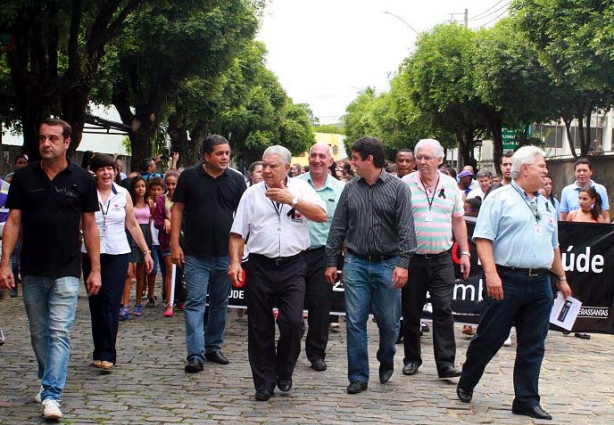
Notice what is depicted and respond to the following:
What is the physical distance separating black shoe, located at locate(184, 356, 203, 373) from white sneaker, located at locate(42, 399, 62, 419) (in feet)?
5.96

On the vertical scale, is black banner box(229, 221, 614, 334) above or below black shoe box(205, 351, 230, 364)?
above

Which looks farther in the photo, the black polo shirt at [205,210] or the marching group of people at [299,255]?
the black polo shirt at [205,210]

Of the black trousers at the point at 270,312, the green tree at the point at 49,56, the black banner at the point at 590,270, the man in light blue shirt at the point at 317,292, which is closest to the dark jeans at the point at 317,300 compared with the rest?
the man in light blue shirt at the point at 317,292

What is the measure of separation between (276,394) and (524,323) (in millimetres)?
2016

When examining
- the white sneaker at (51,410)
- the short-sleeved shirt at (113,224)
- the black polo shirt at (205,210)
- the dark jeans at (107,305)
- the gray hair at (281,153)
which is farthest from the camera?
the black polo shirt at (205,210)

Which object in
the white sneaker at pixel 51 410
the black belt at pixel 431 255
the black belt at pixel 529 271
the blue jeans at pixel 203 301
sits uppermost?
the black belt at pixel 529 271

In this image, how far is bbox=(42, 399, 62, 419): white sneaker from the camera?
611 centimetres

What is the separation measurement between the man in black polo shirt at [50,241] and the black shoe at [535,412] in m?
3.31

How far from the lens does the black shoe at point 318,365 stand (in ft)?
26.7

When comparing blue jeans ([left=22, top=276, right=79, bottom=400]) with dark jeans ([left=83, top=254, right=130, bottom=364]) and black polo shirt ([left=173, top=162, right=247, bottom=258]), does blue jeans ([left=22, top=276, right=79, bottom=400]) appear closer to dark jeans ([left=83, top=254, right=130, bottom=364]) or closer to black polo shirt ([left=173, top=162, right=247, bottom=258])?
dark jeans ([left=83, top=254, right=130, bottom=364])

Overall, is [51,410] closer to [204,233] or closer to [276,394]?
[276,394]

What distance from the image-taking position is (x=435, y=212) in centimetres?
795

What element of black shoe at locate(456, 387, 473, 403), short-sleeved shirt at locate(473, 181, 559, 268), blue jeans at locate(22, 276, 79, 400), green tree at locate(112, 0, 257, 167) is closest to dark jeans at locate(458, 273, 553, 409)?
short-sleeved shirt at locate(473, 181, 559, 268)

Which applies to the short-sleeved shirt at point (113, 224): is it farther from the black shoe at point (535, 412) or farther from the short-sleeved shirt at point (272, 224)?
the black shoe at point (535, 412)
